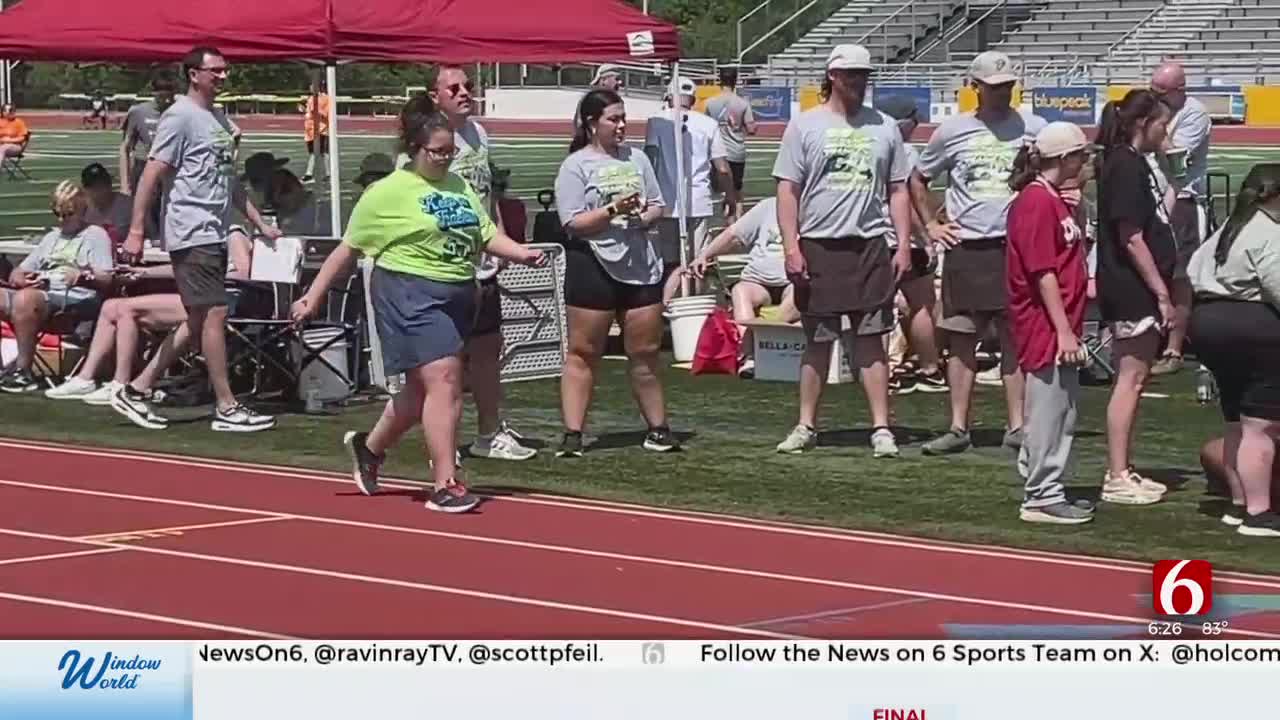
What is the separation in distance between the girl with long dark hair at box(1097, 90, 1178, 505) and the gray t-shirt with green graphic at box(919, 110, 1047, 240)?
4.07ft

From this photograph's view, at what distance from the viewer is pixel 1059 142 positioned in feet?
32.0

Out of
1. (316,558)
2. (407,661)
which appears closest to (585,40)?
(316,558)

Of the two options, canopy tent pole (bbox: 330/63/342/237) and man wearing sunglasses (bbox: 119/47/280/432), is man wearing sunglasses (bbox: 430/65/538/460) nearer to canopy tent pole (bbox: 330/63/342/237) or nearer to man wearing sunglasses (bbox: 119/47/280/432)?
man wearing sunglasses (bbox: 119/47/280/432)

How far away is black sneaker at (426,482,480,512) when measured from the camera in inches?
400

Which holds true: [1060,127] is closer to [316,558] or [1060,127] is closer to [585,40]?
[316,558]

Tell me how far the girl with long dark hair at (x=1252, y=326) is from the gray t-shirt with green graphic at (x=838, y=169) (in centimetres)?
231

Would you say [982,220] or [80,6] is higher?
[80,6]

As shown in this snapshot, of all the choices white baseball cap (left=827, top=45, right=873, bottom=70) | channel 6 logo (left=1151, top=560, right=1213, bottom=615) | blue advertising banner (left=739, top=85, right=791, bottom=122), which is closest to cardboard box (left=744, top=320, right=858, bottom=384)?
white baseball cap (left=827, top=45, right=873, bottom=70)

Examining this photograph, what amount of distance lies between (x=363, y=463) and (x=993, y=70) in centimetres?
341

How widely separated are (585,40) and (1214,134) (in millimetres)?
35390

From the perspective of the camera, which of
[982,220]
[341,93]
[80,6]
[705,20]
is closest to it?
[982,220]

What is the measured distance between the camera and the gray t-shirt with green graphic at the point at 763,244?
15.3 meters

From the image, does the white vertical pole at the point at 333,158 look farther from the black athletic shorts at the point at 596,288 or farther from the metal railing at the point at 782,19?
the metal railing at the point at 782,19

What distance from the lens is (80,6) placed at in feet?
49.1
